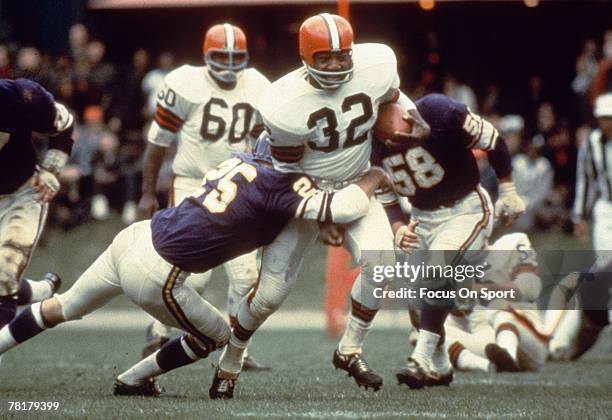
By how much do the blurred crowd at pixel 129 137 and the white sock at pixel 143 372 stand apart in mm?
5953

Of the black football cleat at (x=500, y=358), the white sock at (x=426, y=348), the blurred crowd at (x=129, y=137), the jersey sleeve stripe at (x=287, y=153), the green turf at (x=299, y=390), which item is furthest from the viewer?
the blurred crowd at (x=129, y=137)

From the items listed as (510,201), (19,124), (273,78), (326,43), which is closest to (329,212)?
(326,43)

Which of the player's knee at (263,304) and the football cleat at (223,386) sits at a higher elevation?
the player's knee at (263,304)

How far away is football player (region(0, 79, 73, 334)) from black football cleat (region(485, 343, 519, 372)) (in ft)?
8.23

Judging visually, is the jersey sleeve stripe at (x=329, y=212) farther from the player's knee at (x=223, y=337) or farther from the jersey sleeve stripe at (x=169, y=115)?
the jersey sleeve stripe at (x=169, y=115)

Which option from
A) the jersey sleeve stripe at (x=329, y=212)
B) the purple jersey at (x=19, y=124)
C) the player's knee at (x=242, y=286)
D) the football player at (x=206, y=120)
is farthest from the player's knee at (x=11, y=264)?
the jersey sleeve stripe at (x=329, y=212)

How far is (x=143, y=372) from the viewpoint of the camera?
21.4 feet

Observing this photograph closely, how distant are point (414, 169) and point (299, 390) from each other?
4.32 feet

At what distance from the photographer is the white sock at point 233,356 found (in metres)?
6.50

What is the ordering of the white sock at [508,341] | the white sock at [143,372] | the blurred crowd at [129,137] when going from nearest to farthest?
the white sock at [143,372]
the white sock at [508,341]
the blurred crowd at [129,137]

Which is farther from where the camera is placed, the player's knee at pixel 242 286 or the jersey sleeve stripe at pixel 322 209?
the player's knee at pixel 242 286

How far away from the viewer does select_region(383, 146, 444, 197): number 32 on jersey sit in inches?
284

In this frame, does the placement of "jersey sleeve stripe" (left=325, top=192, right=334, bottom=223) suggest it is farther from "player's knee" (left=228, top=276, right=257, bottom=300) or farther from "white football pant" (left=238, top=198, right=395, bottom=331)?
"player's knee" (left=228, top=276, right=257, bottom=300)

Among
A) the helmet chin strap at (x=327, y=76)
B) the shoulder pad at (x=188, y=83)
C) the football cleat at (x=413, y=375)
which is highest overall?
the helmet chin strap at (x=327, y=76)
